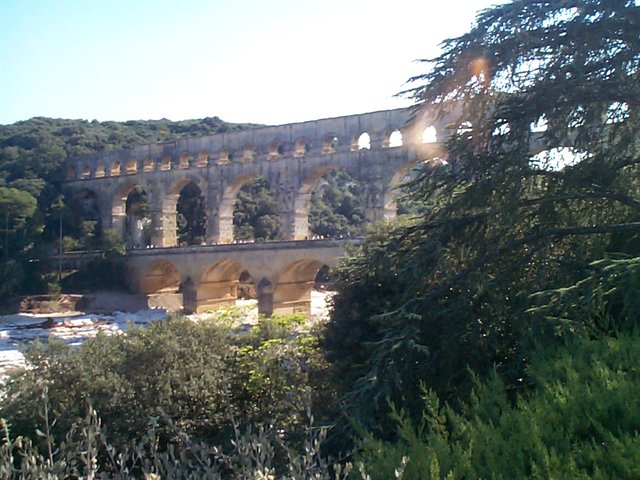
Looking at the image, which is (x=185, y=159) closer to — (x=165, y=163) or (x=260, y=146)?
(x=165, y=163)

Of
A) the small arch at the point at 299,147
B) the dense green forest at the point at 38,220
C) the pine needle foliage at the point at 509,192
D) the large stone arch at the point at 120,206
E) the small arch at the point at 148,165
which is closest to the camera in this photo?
the pine needle foliage at the point at 509,192

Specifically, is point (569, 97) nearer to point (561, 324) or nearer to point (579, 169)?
point (579, 169)

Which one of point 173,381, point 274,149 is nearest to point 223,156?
point 274,149

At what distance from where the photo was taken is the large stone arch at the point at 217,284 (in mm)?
30328

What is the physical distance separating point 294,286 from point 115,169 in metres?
15.2

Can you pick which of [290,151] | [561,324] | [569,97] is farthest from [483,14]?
[290,151]

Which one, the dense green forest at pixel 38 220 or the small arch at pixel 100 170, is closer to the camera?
the dense green forest at pixel 38 220

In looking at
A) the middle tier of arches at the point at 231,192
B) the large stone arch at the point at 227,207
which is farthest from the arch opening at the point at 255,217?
the large stone arch at the point at 227,207

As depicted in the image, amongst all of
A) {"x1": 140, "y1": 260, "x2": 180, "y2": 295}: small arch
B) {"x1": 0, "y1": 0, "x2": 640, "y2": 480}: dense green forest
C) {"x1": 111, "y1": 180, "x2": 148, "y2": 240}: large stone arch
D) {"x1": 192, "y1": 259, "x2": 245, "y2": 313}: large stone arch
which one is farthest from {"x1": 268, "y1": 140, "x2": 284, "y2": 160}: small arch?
{"x1": 0, "y1": 0, "x2": 640, "y2": 480}: dense green forest

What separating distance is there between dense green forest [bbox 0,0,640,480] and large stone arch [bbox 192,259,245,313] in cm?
→ 2045

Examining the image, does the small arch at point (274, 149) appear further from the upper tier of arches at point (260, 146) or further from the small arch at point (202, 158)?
the small arch at point (202, 158)

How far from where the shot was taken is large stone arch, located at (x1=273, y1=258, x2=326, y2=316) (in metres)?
27.6

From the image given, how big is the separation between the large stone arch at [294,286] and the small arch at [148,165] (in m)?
11.8

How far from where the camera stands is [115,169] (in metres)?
38.2
